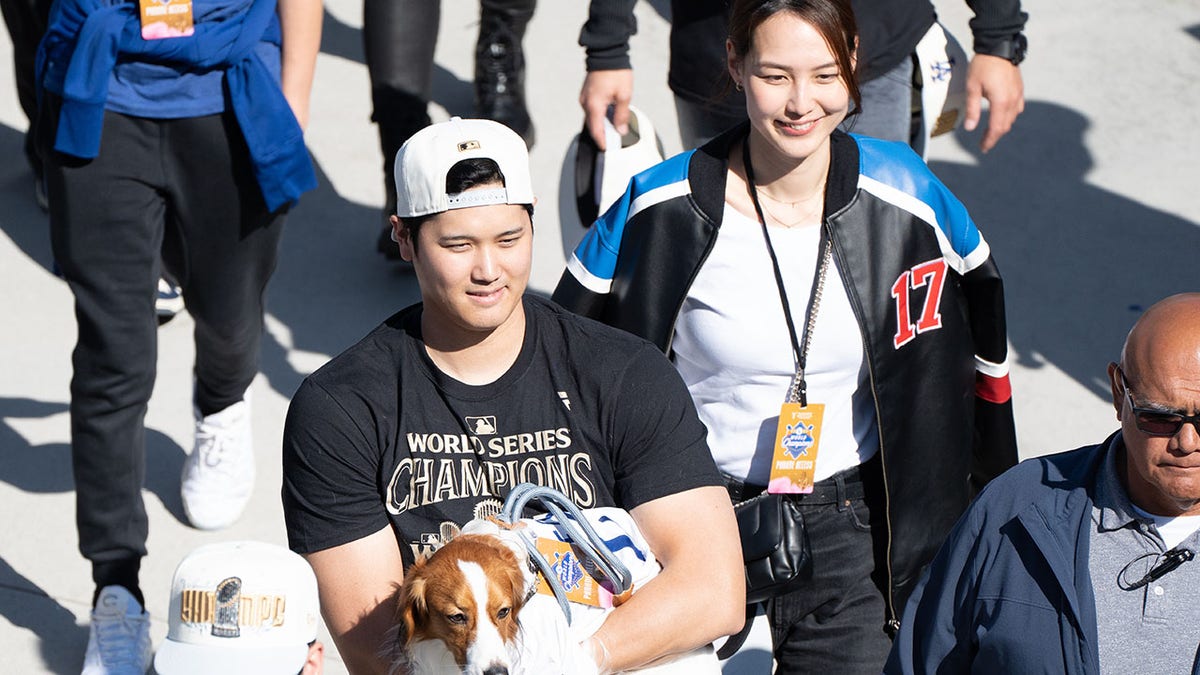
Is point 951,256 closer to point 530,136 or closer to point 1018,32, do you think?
point 1018,32

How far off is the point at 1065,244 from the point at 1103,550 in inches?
165

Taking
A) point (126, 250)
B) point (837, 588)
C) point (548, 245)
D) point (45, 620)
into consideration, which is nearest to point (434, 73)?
point (548, 245)

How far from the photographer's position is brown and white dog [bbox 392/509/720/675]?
2561 millimetres

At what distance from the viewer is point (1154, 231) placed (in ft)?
22.6

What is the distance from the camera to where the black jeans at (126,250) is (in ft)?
14.6

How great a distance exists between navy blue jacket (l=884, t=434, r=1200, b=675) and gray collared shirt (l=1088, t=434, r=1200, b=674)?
1.1 inches

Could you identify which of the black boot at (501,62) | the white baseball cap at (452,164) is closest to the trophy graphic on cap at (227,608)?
the white baseball cap at (452,164)

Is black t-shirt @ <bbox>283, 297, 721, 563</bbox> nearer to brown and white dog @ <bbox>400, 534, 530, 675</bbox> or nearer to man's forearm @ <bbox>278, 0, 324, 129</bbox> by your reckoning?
brown and white dog @ <bbox>400, 534, 530, 675</bbox>

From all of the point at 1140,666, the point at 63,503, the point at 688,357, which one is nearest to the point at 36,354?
the point at 63,503

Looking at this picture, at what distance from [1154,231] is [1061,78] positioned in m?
1.31

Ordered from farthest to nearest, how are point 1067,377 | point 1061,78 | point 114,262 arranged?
1. point 1061,78
2. point 1067,377
3. point 114,262

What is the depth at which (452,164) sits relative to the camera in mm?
2883

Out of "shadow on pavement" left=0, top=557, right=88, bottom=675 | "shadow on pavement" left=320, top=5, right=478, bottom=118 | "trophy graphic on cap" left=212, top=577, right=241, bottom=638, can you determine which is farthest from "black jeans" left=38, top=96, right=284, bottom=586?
"shadow on pavement" left=320, top=5, right=478, bottom=118

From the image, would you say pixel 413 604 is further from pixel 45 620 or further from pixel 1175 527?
pixel 45 620
